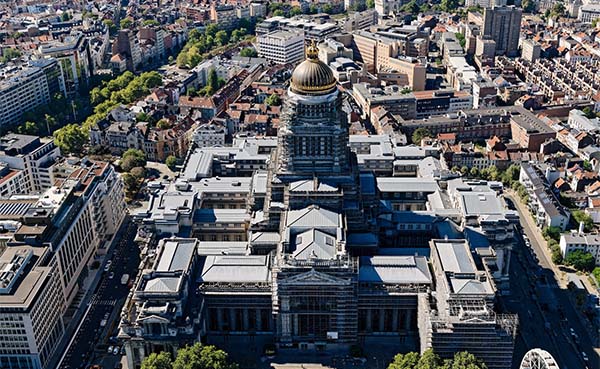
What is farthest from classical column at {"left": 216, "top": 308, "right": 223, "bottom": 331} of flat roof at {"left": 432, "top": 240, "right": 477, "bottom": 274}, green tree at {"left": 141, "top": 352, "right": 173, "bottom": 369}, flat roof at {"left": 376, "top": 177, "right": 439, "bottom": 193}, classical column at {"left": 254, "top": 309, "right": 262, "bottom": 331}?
flat roof at {"left": 376, "top": 177, "right": 439, "bottom": 193}

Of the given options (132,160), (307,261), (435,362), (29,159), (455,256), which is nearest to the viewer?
(435,362)

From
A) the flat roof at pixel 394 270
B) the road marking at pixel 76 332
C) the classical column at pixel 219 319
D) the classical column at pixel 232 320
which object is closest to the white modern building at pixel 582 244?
the flat roof at pixel 394 270

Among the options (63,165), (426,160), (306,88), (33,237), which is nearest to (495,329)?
(306,88)

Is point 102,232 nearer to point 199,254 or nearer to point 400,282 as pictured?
point 199,254

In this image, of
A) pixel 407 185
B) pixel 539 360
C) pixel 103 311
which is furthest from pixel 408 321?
pixel 103 311

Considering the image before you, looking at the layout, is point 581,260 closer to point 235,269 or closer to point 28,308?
point 235,269

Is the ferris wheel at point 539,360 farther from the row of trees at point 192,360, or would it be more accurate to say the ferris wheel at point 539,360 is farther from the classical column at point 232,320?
the classical column at point 232,320
